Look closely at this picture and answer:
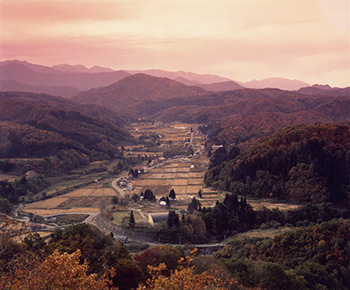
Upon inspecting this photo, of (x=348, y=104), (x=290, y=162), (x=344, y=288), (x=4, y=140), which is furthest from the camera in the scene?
(x=348, y=104)

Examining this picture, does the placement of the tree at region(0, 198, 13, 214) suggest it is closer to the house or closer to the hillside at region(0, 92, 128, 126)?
the house

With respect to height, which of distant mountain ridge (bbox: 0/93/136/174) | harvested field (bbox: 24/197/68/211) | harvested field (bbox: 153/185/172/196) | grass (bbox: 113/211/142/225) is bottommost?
harvested field (bbox: 24/197/68/211)

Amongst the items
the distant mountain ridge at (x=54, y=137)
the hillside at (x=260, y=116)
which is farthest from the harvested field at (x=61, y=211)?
the hillside at (x=260, y=116)

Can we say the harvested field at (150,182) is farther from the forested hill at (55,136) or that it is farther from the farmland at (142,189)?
the forested hill at (55,136)

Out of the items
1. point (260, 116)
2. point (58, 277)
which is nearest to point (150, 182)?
point (58, 277)

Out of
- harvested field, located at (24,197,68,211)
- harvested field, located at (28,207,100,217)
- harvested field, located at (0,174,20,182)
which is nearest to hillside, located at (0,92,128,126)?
harvested field, located at (0,174,20,182)

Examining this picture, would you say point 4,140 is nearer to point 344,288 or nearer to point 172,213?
point 172,213

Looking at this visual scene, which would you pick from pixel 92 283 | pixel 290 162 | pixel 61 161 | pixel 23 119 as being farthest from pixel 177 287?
pixel 23 119

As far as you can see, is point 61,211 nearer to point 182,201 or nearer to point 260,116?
point 182,201
